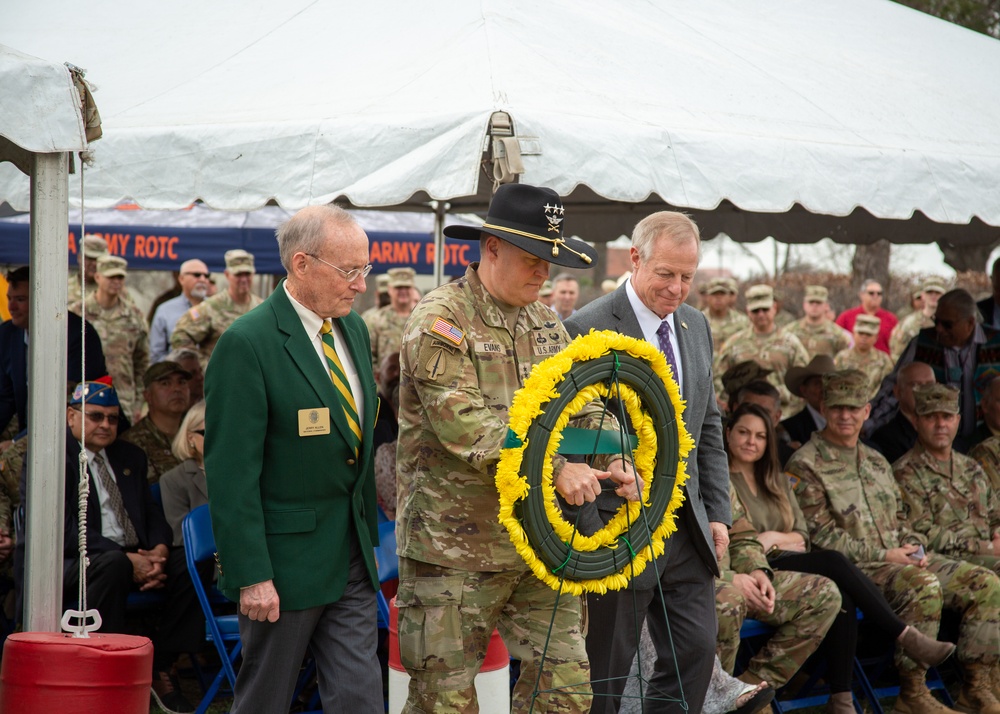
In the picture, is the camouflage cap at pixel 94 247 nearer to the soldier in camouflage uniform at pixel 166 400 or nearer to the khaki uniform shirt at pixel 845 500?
the soldier in camouflage uniform at pixel 166 400

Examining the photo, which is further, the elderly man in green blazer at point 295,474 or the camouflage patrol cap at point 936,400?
the camouflage patrol cap at point 936,400

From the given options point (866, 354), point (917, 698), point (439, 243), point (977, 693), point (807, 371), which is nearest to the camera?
point (917, 698)

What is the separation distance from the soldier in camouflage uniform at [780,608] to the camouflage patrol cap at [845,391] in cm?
100

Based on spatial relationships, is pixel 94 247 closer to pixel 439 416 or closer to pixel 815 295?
pixel 815 295

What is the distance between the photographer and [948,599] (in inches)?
231

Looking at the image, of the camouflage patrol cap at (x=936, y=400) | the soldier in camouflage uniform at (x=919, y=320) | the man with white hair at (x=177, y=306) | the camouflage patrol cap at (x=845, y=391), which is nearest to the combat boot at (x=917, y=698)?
the camouflage patrol cap at (x=845, y=391)

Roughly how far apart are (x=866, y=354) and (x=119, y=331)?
7.96 m

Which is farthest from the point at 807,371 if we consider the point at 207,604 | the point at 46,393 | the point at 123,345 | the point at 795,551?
the point at 46,393

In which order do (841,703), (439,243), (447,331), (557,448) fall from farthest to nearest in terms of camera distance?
(439,243)
(841,703)
(447,331)
(557,448)

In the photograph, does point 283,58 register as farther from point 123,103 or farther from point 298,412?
point 298,412

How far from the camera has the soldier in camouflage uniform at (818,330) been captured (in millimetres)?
12555

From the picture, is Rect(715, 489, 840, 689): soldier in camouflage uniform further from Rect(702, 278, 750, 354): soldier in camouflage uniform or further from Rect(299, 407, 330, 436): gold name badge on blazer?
Rect(702, 278, 750, 354): soldier in camouflage uniform

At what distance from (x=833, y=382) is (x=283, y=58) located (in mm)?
3187

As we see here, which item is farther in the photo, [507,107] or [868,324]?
[868,324]
